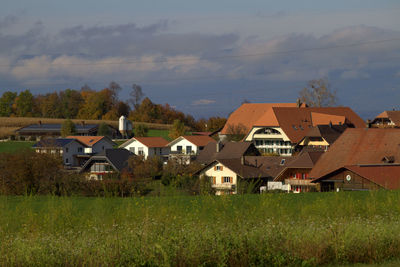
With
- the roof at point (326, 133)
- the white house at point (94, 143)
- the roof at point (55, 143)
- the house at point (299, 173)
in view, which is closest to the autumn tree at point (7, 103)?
the white house at point (94, 143)

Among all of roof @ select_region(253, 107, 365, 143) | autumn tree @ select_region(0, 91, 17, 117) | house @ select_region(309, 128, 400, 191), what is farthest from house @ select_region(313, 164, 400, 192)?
autumn tree @ select_region(0, 91, 17, 117)

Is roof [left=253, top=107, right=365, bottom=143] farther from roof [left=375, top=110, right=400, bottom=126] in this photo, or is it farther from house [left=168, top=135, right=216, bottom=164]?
house [left=168, top=135, right=216, bottom=164]

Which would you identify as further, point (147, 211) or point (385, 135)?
point (385, 135)

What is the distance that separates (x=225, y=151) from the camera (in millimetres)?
68812

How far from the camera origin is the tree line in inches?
5226

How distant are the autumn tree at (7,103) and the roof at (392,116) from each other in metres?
91.2

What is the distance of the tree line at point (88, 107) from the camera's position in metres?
133

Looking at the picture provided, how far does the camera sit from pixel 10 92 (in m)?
149

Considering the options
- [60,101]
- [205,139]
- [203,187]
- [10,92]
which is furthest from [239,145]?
[10,92]

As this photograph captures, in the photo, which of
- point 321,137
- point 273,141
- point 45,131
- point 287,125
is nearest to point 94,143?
point 45,131

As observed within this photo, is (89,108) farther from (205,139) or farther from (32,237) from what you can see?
(32,237)

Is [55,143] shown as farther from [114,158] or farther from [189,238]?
[189,238]

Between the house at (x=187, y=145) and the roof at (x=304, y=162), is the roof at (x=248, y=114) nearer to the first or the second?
the house at (x=187, y=145)

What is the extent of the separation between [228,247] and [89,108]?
128513 millimetres
